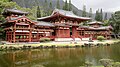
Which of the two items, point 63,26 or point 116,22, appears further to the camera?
point 116,22

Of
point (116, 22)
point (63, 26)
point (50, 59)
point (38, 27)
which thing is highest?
point (116, 22)

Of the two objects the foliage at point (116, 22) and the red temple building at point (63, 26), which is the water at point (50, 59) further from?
the foliage at point (116, 22)

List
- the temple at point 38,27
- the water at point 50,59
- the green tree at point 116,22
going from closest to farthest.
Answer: the water at point 50,59, the temple at point 38,27, the green tree at point 116,22

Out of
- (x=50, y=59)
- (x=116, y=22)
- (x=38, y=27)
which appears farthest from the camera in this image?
(x=116, y=22)

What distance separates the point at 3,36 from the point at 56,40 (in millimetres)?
13564

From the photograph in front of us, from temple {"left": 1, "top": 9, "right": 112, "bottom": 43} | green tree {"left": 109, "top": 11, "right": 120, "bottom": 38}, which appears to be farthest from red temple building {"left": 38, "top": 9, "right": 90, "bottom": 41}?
green tree {"left": 109, "top": 11, "right": 120, "bottom": 38}

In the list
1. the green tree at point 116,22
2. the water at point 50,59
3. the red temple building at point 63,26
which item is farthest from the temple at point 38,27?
the green tree at point 116,22

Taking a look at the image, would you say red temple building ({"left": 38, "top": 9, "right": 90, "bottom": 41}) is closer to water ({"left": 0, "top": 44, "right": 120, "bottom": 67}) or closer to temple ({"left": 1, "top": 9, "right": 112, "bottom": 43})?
temple ({"left": 1, "top": 9, "right": 112, "bottom": 43})

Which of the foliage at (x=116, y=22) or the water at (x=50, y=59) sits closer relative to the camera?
the water at (x=50, y=59)

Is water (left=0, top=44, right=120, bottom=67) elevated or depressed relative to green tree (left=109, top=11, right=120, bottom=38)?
depressed

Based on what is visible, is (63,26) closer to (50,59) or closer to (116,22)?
(50,59)

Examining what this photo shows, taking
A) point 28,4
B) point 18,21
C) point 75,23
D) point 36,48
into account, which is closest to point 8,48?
point 36,48

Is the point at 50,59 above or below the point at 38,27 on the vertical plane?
below

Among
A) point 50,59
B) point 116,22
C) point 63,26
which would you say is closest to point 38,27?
point 63,26
